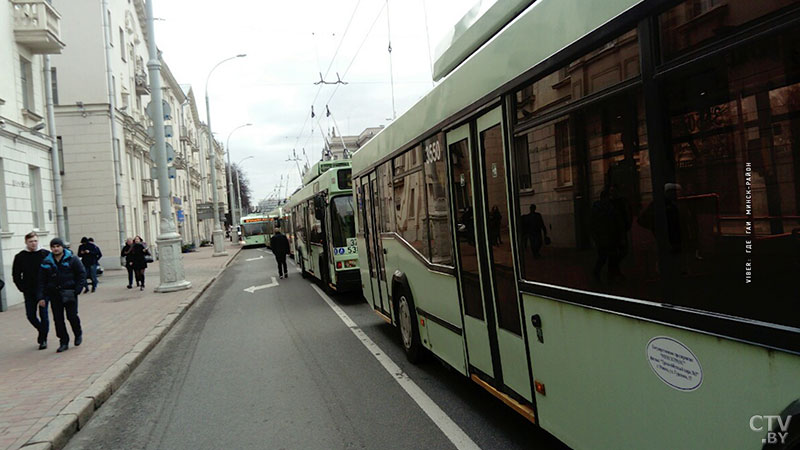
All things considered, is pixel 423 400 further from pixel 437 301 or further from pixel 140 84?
pixel 140 84

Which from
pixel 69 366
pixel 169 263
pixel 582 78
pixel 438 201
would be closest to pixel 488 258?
pixel 438 201

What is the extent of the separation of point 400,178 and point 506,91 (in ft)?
9.70

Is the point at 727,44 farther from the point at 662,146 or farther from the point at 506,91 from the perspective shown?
the point at 506,91

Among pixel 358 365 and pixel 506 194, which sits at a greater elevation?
pixel 506 194

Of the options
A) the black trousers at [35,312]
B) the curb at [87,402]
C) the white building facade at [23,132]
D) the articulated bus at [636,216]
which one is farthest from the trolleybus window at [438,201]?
the white building facade at [23,132]

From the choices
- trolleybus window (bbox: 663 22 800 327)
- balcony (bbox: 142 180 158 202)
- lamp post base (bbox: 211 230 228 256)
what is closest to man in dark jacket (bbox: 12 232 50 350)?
trolleybus window (bbox: 663 22 800 327)

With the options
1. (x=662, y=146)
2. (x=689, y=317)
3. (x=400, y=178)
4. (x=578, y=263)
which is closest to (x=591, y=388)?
(x=578, y=263)

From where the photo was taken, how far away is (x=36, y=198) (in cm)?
1727

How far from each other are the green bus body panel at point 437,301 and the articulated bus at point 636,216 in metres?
0.39

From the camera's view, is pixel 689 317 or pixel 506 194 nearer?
pixel 689 317

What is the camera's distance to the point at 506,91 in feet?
12.4

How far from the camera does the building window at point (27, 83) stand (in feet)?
56.7

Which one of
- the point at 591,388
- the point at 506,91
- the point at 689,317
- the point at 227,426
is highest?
the point at 506,91

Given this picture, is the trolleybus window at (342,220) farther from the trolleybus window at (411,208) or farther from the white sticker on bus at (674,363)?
the white sticker on bus at (674,363)
